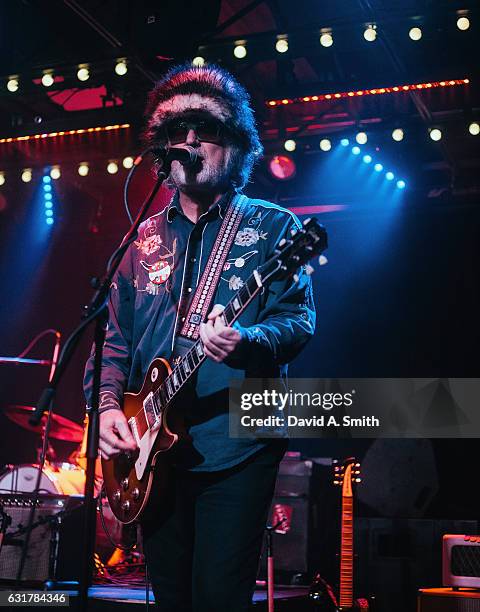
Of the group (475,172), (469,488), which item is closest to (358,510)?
(469,488)

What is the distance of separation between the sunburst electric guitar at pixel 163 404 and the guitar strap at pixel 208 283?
10 centimetres

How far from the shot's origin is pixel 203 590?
239cm

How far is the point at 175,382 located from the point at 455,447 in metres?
6.90

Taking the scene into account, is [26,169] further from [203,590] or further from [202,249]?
[203,590]

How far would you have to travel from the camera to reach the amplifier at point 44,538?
5879 millimetres

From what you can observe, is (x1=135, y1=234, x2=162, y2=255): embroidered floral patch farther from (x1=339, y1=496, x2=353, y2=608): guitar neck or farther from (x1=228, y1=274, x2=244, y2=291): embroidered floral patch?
(x1=339, y1=496, x2=353, y2=608): guitar neck

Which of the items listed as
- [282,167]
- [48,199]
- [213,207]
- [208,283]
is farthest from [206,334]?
→ [48,199]

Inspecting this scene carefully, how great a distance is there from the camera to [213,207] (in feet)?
9.53

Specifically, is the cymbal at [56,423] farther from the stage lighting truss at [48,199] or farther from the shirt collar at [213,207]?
the shirt collar at [213,207]

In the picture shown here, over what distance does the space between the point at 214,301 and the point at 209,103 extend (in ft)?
2.62

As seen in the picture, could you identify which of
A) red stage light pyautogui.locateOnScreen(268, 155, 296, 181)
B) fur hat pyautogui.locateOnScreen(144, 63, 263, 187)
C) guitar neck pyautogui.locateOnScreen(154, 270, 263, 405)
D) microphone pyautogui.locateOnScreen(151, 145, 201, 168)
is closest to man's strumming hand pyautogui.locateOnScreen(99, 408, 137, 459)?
guitar neck pyautogui.locateOnScreen(154, 270, 263, 405)

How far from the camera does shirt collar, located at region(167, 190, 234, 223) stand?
290 cm

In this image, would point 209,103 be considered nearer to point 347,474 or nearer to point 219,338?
point 219,338

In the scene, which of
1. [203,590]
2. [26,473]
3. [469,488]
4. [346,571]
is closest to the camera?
[203,590]
